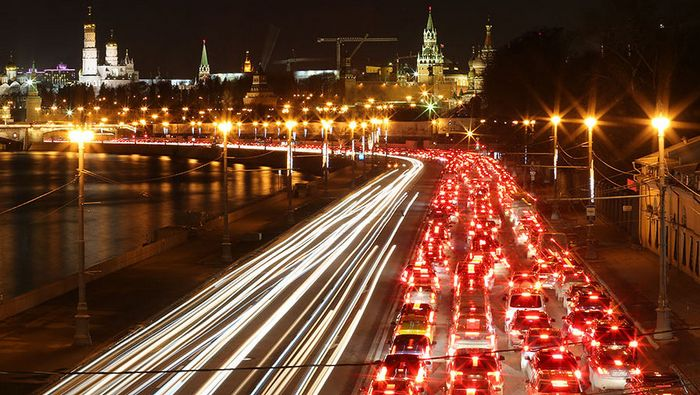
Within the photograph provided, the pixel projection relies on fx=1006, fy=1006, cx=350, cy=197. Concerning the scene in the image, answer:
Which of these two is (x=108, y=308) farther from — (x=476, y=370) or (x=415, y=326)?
(x=476, y=370)

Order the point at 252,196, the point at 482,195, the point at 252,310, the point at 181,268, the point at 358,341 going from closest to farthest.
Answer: the point at 358,341
the point at 252,310
the point at 181,268
the point at 482,195
the point at 252,196

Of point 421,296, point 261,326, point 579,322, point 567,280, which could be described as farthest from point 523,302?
point 261,326

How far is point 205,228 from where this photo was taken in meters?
50.8

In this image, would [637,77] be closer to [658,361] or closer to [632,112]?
[632,112]

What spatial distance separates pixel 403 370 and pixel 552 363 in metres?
2.88

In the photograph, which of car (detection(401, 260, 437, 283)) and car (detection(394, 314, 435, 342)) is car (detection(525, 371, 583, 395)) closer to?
car (detection(394, 314, 435, 342))

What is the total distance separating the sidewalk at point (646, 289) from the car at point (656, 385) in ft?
6.85

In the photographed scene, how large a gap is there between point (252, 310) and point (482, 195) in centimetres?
3812

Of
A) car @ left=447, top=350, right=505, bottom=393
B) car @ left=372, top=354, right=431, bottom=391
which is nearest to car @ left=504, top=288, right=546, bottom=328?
car @ left=447, top=350, right=505, bottom=393

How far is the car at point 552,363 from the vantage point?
63.1ft

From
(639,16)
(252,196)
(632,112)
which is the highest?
(639,16)

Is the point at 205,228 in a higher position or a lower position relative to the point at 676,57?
lower

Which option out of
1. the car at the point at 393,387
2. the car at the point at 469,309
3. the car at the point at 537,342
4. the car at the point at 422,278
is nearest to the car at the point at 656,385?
the car at the point at 537,342

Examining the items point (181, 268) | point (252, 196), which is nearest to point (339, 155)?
point (252, 196)
